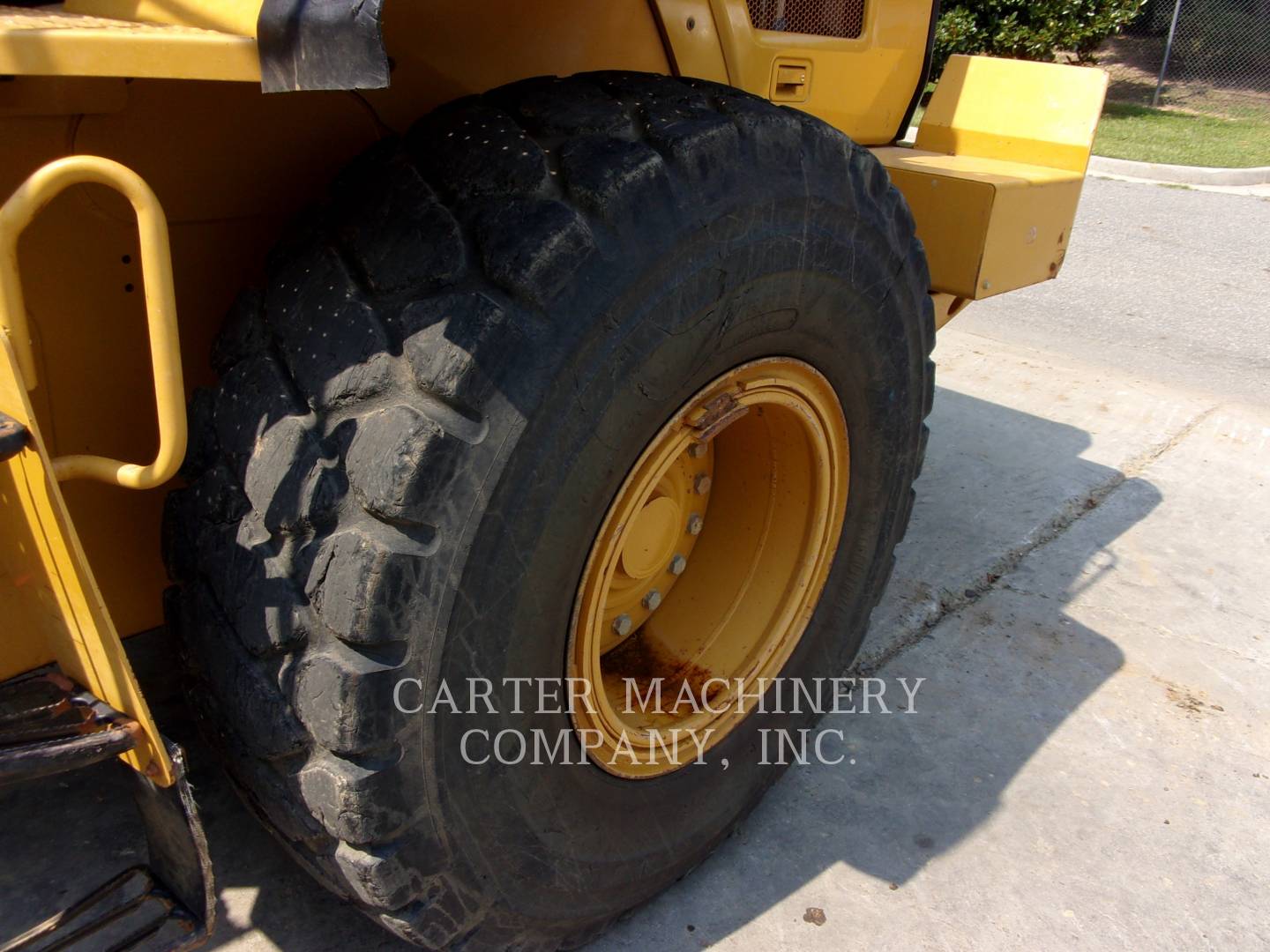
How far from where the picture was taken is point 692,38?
2234mm

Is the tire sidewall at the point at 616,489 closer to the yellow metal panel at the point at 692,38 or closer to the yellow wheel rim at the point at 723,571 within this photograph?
the yellow wheel rim at the point at 723,571

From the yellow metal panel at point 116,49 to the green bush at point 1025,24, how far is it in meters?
13.1

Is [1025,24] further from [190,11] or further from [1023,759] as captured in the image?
[190,11]

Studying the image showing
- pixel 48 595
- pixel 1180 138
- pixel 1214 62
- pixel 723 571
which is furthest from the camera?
pixel 1214 62

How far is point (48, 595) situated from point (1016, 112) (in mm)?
2948

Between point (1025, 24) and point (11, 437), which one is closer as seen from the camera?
point (11, 437)

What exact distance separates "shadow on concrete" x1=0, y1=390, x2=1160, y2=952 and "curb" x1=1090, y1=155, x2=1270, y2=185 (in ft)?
25.6

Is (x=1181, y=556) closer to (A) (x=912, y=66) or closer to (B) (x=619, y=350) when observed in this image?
(A) (x=912, y=66)

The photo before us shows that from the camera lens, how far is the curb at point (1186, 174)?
1009 cm

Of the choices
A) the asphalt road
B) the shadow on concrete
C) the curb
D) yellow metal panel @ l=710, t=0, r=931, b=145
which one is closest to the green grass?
the curb

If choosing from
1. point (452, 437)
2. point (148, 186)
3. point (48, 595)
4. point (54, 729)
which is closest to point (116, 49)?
point (148, 186)

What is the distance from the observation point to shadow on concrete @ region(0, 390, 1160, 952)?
7.06 ft

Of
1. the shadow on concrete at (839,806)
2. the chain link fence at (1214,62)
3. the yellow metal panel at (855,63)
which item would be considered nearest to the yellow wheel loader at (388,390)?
the shadow on concrete at (839,806)

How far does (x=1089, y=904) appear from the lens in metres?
2.32
